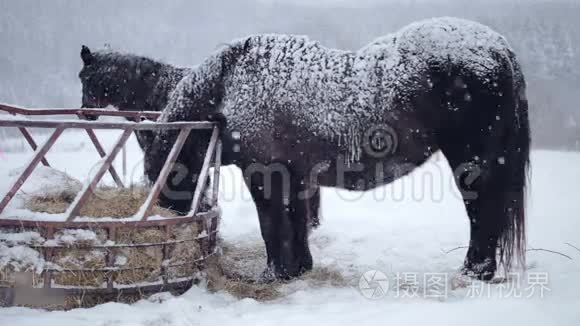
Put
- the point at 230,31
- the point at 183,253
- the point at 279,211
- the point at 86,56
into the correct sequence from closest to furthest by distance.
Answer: the point at 183,253, the point at 279,211, the point at 86,56, the point at 230,31

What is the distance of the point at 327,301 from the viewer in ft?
10.6

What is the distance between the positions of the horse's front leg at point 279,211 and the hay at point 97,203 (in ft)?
2.43

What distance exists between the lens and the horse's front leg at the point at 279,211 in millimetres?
3717

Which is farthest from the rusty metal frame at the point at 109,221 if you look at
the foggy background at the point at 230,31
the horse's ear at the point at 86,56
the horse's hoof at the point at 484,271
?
the foggy background at the point at 230,31

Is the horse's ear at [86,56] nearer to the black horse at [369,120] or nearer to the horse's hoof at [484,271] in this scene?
the black horse at [369,120]

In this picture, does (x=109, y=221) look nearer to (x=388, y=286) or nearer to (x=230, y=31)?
(x=388, y=286)

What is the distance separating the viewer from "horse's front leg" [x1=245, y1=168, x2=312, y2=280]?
3717 mm

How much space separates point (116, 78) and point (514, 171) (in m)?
5.06

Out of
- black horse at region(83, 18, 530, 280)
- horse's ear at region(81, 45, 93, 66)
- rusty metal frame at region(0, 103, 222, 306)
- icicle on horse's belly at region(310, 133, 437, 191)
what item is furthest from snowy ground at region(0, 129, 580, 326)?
horse's ear at region(81, 45, 93, 66)

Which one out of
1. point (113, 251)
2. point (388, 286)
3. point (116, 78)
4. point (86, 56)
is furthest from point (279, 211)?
point (86, 56)

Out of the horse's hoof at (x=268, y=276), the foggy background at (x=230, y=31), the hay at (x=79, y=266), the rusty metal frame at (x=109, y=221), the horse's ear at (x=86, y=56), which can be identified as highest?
the foggy background at (x=230, y=31)

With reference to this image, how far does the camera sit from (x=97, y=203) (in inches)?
133

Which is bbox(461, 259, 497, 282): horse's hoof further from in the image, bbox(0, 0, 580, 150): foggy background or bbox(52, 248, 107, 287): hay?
bbox(0, 0, 580, 150): foggy background

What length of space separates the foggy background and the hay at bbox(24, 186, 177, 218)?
667cm
